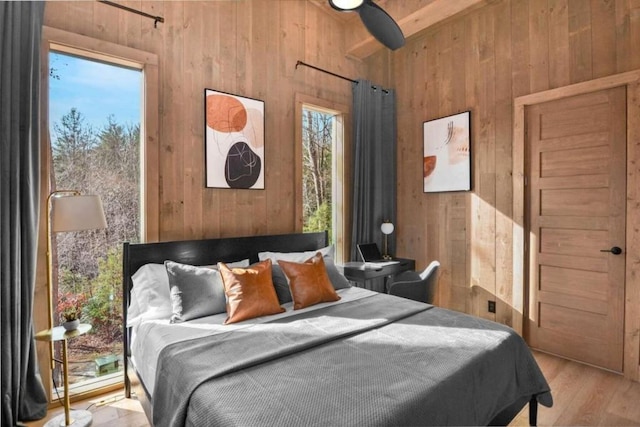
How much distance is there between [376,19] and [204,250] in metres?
2.04

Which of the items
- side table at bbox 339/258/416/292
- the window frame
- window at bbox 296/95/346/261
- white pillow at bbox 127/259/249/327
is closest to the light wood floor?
white pillow at bbox 127/259/249/327

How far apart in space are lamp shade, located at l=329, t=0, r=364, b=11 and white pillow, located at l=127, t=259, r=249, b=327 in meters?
2.01

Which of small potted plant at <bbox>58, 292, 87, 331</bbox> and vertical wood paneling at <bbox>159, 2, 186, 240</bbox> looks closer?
small potted plant at <bbox>58, 292, 87, 331</bbox>

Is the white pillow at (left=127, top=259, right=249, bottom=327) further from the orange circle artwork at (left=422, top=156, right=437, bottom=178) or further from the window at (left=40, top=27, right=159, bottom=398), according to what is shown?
the orange circle artwork at (left=422, top=156, right=437, bottom=178)

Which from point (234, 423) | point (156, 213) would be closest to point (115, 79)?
point (156, 213)

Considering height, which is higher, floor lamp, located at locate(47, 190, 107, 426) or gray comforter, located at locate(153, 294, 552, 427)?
floor lamp, located at locate(47, 190, 107, 426)

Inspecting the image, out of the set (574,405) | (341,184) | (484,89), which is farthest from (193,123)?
(574,405)

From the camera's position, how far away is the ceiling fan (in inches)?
76.8

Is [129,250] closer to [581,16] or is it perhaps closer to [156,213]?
[156,213]

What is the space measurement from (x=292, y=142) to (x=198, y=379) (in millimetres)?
2520

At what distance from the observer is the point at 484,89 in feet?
11.5

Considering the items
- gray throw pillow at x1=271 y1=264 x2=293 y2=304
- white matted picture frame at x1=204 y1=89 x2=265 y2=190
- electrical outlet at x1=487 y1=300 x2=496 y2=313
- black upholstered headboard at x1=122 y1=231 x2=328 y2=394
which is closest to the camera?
black upholstered headboard at x1=122 y1=231 x2=328 y2=394

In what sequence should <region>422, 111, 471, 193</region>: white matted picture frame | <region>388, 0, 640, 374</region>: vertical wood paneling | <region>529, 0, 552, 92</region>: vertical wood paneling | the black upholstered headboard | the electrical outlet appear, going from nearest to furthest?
the black upholstered headboard < <region>388, 0, 640, 374</region>: vertical wood paneling < <region>529, 0, 552, 92</region>: vertical wood paneling < the electrical outlet < <region>422, 111, 471, 193</region>: white matted picture frame

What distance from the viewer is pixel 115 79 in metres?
2.58
